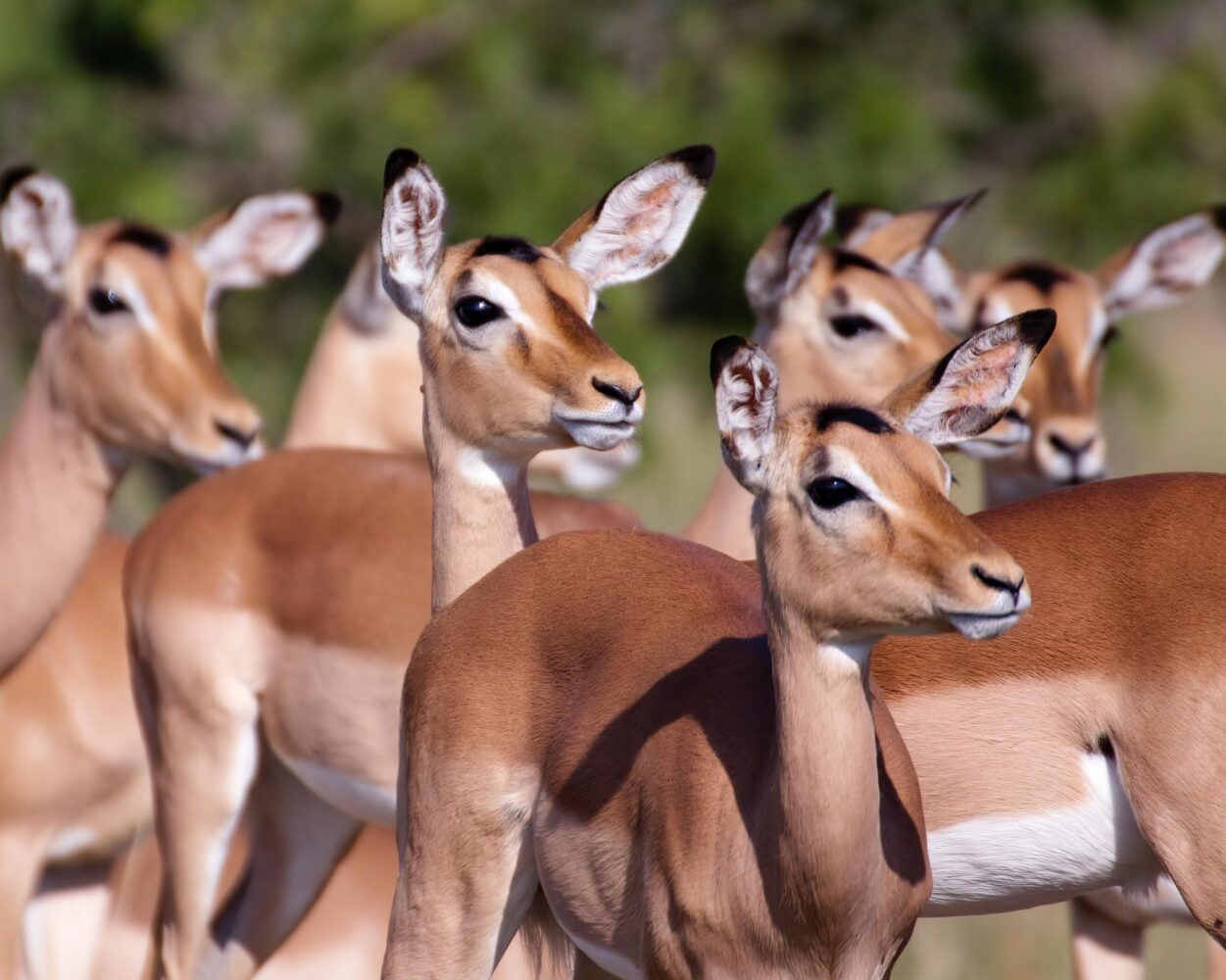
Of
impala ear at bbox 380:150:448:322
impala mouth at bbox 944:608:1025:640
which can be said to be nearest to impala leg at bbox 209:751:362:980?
impala ear at bbox 380:150:448:322

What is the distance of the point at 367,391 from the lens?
7.12 meters

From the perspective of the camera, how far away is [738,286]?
9648mm

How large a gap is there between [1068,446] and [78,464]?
8.77ft

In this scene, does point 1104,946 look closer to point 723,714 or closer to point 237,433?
point 723,714

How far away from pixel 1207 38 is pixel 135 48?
5263mm

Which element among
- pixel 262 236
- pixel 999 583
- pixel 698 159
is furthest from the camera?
pixel 262 236

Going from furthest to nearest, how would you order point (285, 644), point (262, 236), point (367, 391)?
1. point (367, 391)
2. point (262, 236)
3. point (285, 644)

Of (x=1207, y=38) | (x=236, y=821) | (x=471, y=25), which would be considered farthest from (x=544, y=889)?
(x=1207, y=38)

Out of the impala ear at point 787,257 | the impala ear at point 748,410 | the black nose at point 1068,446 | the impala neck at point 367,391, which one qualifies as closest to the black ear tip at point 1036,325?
the impala ear at point 748,410

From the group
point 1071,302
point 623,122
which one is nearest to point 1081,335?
point 1071,302

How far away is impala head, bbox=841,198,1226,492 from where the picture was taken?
589cm

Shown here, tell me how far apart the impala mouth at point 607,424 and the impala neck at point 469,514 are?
0.28 meters

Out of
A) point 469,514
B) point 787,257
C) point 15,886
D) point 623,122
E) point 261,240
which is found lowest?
point 15,886

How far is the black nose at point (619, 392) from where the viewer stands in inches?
162
